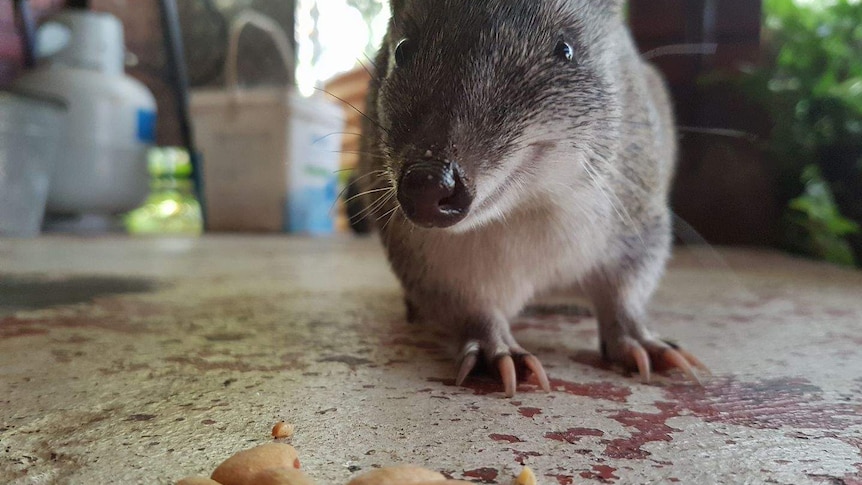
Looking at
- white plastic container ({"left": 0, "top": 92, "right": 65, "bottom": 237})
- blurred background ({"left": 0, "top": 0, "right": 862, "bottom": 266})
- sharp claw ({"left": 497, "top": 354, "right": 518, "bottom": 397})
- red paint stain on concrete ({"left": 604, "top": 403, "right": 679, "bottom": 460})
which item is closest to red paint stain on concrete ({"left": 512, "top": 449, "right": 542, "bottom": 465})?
red paint stain on concrete ({"left": 604, "top": 403, "right": 679, "bottom": 460})

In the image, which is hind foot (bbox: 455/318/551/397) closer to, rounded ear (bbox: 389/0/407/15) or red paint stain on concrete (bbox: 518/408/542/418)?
red paint stain on concrete (bbox: 518/408/542/418)

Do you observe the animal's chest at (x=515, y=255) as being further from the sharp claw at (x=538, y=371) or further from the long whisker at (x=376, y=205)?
the sharp claw at (x=538, y=371)

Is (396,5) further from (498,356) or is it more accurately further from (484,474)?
(484,474)

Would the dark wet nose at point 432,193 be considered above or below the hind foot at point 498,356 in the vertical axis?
above

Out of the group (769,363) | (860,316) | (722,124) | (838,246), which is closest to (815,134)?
(838,246)

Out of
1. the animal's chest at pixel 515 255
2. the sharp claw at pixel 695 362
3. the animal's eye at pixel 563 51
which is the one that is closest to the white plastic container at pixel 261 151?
the animal's chest at pixel 515 255

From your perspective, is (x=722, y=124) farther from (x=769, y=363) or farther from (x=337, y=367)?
(x=337, y=367)
